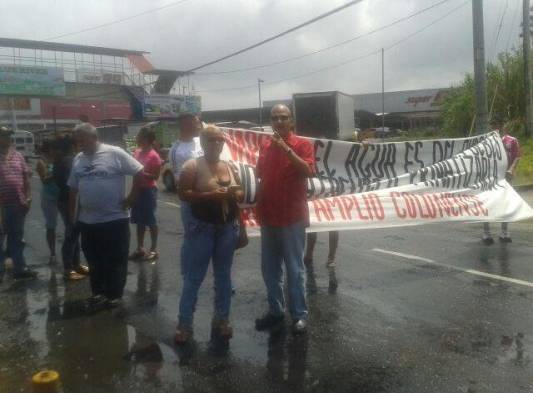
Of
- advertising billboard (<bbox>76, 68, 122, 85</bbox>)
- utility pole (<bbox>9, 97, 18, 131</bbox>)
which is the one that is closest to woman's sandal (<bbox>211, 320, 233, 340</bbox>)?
utility pole (<bbox>9, 97, 18, 131</bbox>)

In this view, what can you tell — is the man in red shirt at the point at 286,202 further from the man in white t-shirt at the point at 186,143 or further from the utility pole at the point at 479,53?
the utility pole at the point at 479,53

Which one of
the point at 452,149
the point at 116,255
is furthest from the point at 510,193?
the point at 116,255

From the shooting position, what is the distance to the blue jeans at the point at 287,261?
4758mm

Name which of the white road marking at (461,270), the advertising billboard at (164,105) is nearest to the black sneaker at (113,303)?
the white road marking at (461,270)

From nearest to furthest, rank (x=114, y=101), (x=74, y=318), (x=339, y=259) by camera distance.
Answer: (x=74, y=318)
(x=339, y=259)
(x=114, y=101)

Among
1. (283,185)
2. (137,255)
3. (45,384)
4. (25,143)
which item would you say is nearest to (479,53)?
(137,255)

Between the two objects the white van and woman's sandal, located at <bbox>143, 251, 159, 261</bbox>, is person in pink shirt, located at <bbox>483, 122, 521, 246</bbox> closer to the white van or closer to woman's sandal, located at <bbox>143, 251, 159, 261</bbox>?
woman's sandal, located at <bbox>143, 251, 159, 261</bbox>

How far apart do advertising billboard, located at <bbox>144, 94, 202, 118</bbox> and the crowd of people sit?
4909 cm

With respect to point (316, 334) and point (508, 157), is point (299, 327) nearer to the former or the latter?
point (316, 334)

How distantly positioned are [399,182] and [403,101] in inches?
2151

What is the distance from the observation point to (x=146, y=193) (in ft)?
24.9

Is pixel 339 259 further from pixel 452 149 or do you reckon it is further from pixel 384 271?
pixel 452 149

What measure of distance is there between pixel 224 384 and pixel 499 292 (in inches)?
129

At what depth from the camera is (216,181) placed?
4512mm
